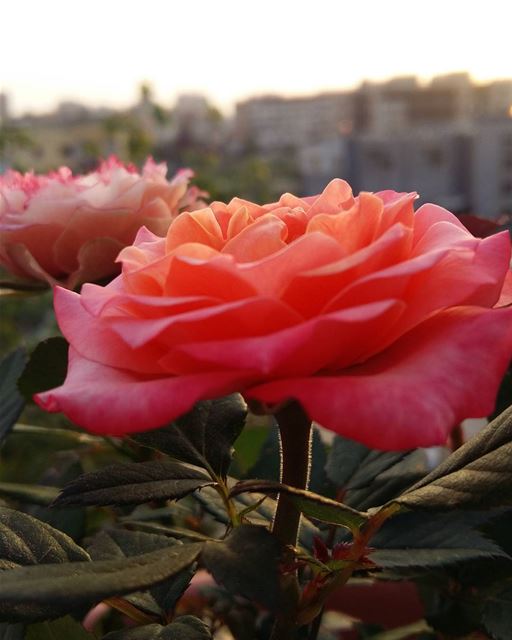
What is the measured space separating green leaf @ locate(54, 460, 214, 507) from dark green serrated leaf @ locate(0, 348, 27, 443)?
12cm

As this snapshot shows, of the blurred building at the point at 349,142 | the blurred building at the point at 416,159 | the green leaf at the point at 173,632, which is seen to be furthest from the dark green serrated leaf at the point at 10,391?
the blurred building at the point at 416,159

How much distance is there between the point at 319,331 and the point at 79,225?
0.25 meters

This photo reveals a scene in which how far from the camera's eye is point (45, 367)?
1.18ft

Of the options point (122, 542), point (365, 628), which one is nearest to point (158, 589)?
point (122, 542)

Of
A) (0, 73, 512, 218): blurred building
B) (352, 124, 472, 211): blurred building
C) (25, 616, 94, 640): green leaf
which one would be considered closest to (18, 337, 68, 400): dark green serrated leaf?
(25, 616, 94, 640): green leaf

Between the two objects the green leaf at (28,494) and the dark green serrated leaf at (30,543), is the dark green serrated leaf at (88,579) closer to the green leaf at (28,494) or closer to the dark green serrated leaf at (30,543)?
the dark green serrated leaf at (30,543)

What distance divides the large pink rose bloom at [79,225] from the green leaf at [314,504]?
0.65 feet

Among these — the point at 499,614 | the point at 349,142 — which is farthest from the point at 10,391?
the point at 349,142

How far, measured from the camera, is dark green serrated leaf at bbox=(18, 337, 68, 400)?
0.36 m

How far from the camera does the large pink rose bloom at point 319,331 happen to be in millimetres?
168

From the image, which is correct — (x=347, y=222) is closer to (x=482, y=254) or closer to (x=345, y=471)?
(x=482, y=254)

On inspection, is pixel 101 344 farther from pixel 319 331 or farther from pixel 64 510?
pixel 64 510

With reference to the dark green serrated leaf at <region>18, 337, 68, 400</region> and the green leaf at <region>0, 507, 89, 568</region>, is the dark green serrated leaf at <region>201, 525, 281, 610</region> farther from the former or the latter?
the dark green serrated leaf at <region>18, 337, 68, 400</region>

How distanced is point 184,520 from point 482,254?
0.93 ft
